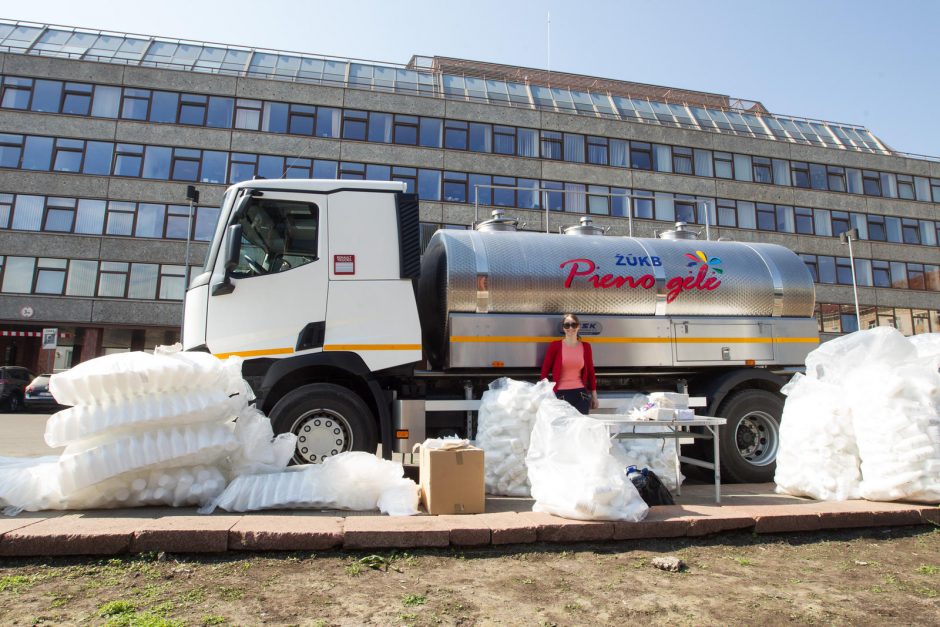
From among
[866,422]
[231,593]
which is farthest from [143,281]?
[866,422]

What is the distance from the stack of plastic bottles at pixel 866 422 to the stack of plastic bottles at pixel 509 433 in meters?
2.45

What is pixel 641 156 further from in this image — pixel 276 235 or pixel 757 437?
pixel 276 235

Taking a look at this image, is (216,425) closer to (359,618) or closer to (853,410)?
(359,618)

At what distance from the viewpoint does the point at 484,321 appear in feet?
20.7

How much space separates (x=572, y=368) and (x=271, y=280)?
3.31 metres

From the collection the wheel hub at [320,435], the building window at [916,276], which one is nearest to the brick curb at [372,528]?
the wheel hub at [320,435]

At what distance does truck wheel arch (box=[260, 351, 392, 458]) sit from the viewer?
18.6 ft

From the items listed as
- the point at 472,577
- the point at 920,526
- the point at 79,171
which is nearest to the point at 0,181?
the point at 79,171

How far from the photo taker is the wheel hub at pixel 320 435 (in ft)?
18.7

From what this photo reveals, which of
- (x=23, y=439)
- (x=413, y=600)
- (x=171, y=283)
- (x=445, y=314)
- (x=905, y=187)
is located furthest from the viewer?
(x=905, y=187)

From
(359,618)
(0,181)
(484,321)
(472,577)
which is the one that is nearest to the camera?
(359,618)

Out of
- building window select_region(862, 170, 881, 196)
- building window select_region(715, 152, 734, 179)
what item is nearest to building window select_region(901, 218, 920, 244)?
building window select_region(862, 170, 881, 196)

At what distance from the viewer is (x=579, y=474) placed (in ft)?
14.2

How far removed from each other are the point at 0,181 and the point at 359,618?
30.8 m
